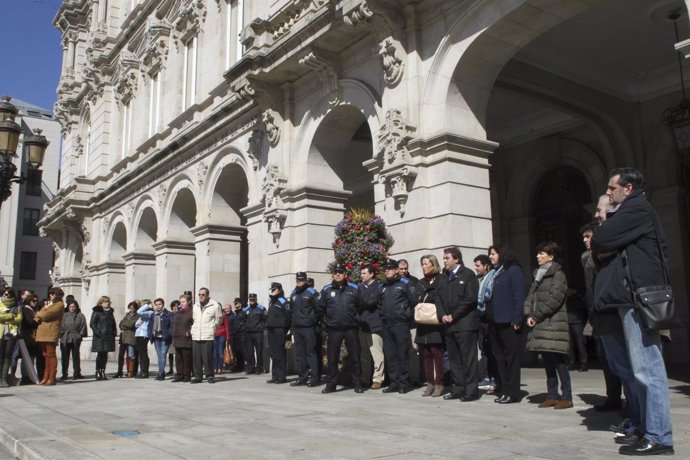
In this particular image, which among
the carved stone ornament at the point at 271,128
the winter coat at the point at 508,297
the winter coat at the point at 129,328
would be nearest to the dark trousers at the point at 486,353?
the winter coat at the point at 508,297

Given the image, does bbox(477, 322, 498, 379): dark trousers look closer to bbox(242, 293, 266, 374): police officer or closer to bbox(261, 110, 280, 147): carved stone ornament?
bbox(242, 293, 266, 374): police officer

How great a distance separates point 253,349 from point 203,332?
272cm

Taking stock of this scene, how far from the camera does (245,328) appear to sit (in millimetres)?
14398

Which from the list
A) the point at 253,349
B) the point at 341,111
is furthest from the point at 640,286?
the point at 253,349

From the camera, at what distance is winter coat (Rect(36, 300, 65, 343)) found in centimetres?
1260

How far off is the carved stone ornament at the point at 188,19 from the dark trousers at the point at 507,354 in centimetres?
1675

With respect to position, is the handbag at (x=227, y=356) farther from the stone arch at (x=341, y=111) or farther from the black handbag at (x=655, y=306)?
the black handbag at (x=655, y=306)

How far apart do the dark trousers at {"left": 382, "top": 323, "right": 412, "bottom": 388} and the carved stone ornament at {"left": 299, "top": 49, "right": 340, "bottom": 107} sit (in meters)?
5.98

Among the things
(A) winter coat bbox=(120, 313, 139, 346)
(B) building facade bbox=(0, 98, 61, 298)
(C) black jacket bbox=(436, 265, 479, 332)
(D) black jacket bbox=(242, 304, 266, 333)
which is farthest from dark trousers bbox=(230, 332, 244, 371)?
(B) building facade bbox=(0, 98, 61, 298)

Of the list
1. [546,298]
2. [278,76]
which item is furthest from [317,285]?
[546,298]

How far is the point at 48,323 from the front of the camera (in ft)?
41.5

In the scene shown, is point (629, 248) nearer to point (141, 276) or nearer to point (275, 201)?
point (275, 201)

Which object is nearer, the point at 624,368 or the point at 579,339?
the point at 624,368

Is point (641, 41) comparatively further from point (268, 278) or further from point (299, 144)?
point (268, 278)
